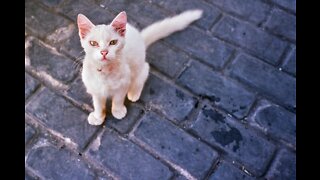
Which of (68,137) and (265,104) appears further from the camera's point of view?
(265,104)

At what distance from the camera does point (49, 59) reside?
263 cm

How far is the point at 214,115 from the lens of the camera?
246cm

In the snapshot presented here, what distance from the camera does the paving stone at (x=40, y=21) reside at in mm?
2770

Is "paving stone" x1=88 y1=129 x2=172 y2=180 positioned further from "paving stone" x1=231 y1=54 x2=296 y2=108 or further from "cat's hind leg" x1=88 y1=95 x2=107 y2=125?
"paving stone" x1=231 y1=54 x2=296 y2=108

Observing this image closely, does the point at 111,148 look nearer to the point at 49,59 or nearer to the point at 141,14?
the point at 49,59

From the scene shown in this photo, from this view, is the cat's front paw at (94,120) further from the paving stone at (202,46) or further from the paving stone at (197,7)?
the paving stone at (197,7)

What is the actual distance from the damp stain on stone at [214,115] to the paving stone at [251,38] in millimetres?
604

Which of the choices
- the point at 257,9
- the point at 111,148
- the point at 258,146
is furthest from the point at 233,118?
the point at 257,9

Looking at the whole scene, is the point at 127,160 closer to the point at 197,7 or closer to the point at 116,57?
the point at 116,57

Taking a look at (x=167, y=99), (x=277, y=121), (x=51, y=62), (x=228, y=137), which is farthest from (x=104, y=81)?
(x=277, y=121)

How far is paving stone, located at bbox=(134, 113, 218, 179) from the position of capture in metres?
2.27

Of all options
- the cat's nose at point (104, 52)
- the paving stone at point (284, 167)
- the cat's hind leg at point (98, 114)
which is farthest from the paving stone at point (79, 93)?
the paving stone at point (284, 167)

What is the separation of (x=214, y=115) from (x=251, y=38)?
2.42 feet
